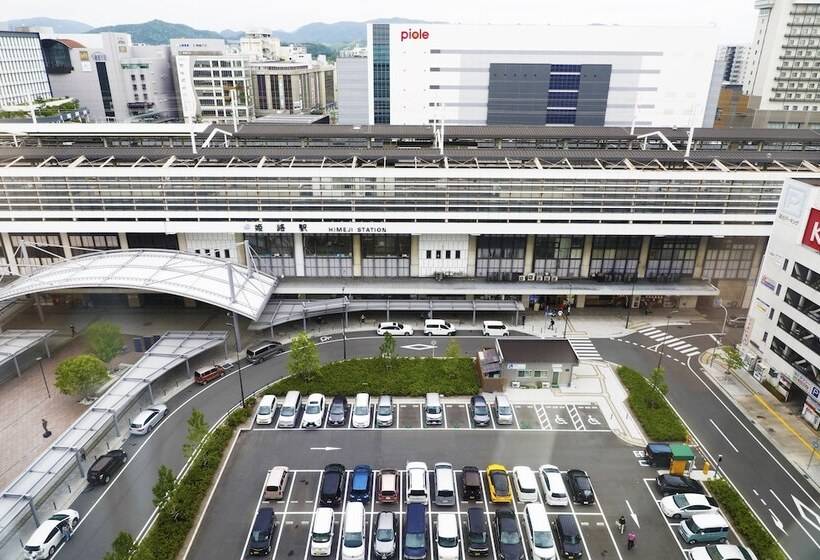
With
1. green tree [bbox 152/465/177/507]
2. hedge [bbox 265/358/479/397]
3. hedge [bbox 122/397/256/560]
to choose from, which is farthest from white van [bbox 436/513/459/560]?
green tree [bbox 152/465/177/507]

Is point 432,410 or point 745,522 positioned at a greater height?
point 432,410

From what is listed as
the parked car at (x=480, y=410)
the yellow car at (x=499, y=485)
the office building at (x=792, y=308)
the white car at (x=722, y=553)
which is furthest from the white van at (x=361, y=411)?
the office building at (x=792, y=308)

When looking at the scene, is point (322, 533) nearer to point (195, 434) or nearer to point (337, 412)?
point (195, 434)

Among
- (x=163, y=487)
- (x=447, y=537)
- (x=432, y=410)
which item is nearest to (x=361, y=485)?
(x=447, y=537)

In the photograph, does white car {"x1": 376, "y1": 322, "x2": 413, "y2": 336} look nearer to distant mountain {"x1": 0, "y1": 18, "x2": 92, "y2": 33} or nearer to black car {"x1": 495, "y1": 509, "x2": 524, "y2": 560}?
black car {"x1": 495, "y1": 509, "x2": 524, "y2": 560}

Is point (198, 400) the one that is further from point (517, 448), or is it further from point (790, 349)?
point (790, 349)

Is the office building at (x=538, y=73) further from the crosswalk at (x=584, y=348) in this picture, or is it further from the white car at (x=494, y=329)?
the crosswalk at (x=584, y=348)

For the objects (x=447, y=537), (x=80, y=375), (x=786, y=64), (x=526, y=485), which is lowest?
(x=447, y=537)
